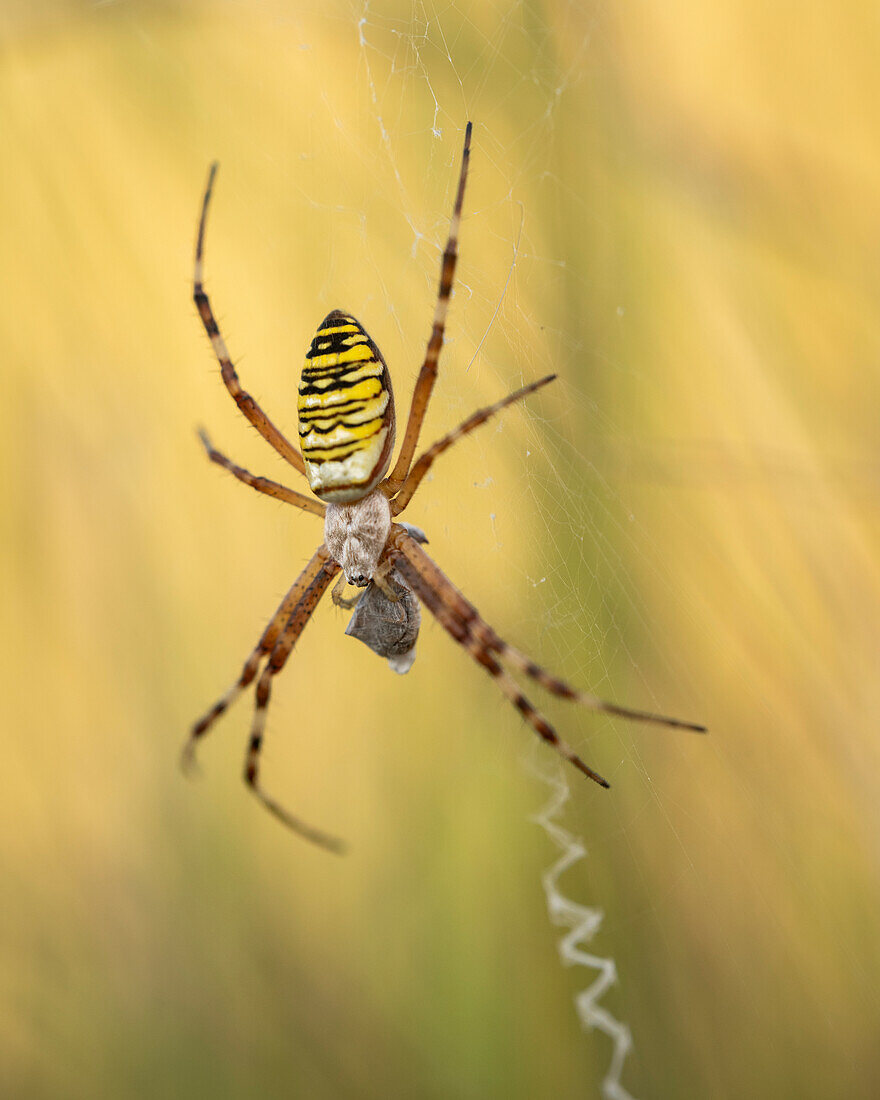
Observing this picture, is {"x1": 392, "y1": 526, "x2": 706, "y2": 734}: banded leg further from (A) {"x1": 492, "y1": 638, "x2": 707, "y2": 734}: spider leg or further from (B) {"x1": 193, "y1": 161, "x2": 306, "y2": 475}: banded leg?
(B) {"x1": 193, "y1": 161, "x2": 306, "y2": 475}: banded leg

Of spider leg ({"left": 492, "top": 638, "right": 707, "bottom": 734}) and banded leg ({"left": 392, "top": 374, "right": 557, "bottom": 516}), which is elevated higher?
banded leg ({"left": 392, "top": 374, "right": 557, "bottom": 516})

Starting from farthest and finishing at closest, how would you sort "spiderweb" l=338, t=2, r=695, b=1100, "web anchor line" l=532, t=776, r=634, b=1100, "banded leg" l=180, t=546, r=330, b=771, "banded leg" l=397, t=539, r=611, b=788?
"banded leg" l=180, t=546, r=330, b=771, "web anchor line" l=532, t=776, r=634, b=1100, "banded leg" l=397, t=539, r=611, b=788, "spiderweb" l=338, t=2, r=695, b=1100

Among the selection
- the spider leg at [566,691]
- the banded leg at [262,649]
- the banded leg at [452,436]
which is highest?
the banded leg at [452,436]

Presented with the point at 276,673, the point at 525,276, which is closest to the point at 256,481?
the point at 276,673

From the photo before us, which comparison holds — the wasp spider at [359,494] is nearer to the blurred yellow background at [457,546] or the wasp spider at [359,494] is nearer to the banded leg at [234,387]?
the banded leg at [234,387]

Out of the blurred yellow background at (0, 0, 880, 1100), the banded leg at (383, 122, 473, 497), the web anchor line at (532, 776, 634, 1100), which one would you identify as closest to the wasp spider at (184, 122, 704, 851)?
the banded leg at (383, 122, 473, 497)

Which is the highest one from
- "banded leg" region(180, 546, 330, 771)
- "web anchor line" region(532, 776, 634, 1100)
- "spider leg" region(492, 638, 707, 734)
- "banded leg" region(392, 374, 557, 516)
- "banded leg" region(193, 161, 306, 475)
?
"banded leg" region(193, 161, 306, 475)

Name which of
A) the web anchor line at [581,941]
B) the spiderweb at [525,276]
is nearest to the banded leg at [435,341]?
the spiderweb at [525,276]
